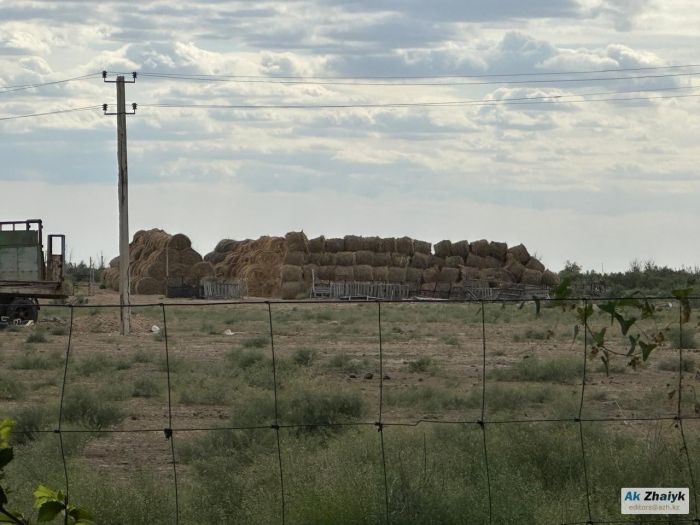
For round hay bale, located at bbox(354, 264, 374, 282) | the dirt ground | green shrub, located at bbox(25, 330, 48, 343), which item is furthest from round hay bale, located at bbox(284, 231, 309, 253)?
green shrub, located at bbox(25, 330, 48, 343)

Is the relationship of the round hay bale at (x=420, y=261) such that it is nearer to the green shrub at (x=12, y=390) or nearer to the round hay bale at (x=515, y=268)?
A: the round hay bale at (x=515, y=268)

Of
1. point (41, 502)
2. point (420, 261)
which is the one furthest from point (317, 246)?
point (41, 502)

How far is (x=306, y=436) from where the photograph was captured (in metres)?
12.1

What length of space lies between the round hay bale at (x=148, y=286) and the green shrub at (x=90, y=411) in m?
50.9

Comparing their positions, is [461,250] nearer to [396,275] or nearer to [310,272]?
[396,275]

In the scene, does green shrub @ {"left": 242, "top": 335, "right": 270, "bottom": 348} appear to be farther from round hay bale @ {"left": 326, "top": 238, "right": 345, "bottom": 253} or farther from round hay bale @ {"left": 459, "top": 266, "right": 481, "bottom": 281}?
round hay bale @ {"left": 326, "top": 238, "right": 345, "bottom": 253}

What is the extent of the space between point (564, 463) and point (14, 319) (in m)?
26.9

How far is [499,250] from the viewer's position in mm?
63125

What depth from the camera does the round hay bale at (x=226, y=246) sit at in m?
75.1

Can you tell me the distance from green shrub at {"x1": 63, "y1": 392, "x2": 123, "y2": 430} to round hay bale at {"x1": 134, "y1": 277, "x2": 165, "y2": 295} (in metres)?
50.9

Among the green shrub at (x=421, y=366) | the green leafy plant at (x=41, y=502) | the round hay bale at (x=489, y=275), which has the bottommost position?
the green shrub at (x=421, y=366)

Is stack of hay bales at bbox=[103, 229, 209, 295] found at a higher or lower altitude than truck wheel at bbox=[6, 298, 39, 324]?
higher

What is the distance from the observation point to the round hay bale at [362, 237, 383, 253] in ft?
210

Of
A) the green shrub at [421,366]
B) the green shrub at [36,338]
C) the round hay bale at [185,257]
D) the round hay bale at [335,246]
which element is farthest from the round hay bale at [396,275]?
A: the green shrub at [421,366]
